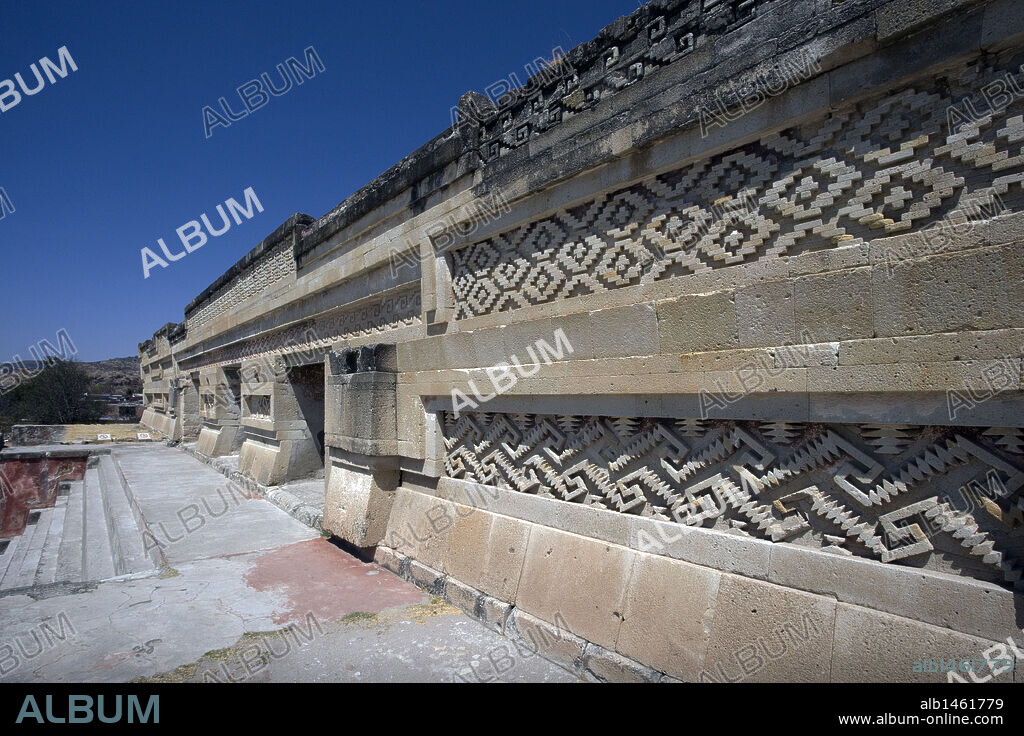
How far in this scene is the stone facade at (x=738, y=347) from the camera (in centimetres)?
205

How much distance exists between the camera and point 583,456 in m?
3.48

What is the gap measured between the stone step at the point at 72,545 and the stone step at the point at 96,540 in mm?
48

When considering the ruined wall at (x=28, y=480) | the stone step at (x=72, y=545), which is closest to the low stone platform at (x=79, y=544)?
the stone step at (x=72, y=545)

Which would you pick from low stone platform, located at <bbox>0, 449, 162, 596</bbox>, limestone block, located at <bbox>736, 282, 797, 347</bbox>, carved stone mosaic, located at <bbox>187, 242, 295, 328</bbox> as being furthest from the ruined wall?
limestone block, located at <bbox>736, 282, 797, 347</bbox>

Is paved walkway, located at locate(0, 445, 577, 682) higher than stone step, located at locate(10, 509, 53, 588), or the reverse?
stone step, located at locate(10, 509, 53, 588)

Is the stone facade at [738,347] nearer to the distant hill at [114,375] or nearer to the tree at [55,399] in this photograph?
the tree at [55,399]

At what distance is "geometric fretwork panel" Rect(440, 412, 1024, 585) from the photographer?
2.01 meters

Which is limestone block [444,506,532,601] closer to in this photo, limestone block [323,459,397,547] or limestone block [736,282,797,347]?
limestone block [323,459,397,547]

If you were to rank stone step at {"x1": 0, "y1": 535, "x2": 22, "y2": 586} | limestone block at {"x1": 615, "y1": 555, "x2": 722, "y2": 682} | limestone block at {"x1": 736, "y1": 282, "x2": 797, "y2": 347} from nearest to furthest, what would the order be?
limestone block at {"x1": 736, "y1": 282, "x2": 797, "y2": 347} < limestone block at {"x1": 615, "y1": 555, "x2": 722, "y2": 682} < stone step at {"x1": 0, "y1": 535, "x2": 22, "y2": 586}

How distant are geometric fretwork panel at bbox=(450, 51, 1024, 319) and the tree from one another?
33276 millimetres

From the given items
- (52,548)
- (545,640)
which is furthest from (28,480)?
(545,640)

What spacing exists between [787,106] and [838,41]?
0.98 ft
